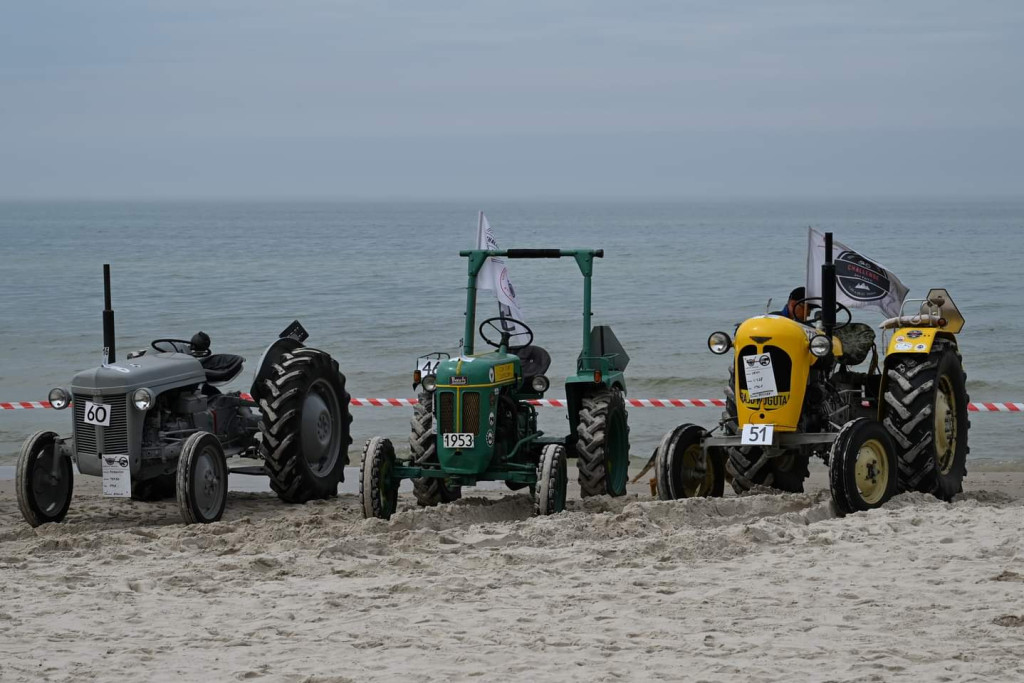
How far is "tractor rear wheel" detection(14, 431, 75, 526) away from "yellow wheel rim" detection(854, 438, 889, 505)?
5.01 m

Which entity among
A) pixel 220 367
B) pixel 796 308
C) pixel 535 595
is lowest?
pixel 535 595

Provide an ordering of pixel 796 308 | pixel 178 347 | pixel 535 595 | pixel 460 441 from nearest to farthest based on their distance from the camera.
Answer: pixel 535 595 → pixel 460 441 → pixel 796 308 → pixel 178 347

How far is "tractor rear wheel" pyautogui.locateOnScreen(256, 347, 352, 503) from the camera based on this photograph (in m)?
10.5

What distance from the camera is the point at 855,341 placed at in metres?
10.5

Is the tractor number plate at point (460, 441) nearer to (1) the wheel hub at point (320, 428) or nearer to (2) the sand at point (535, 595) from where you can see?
(2) the sand at point (535, 595)

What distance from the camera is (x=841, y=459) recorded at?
349 inches

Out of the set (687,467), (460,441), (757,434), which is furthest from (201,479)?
(757,434)

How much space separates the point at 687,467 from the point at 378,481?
204 centimetres

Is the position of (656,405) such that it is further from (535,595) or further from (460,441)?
(535,595)

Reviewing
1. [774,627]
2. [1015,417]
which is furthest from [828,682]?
[1015,417]

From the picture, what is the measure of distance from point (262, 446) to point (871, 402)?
166 inches

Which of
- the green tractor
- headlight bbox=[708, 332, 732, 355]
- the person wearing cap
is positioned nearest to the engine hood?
the green tractor

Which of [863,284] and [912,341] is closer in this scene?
[912,341]

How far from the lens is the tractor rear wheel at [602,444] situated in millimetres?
9648
